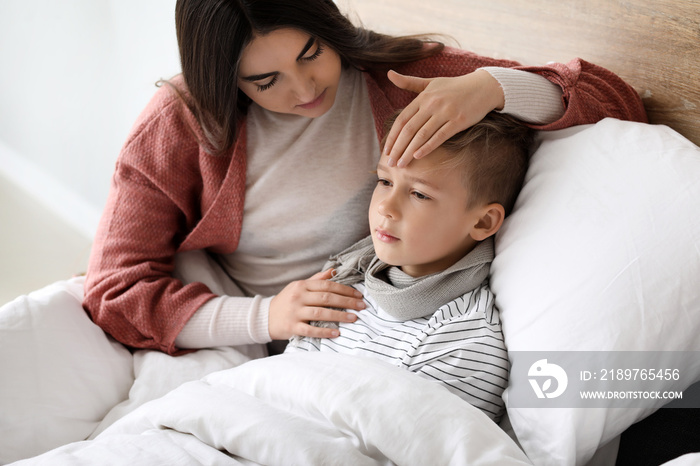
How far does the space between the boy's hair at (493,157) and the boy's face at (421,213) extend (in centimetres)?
2

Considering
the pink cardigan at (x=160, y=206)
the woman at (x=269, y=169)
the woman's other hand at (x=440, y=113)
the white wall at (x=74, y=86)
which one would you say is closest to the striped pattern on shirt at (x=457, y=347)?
the woman at (x=269, y=169)

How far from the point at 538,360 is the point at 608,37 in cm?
63

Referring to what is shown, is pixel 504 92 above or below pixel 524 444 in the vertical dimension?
above

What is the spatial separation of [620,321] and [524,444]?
0.71ft

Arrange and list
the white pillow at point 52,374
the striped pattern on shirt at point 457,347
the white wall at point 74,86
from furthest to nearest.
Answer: the white wall at point 74,86
the white pillow at point 52,374
the striped pattern on shirt at point 457,347

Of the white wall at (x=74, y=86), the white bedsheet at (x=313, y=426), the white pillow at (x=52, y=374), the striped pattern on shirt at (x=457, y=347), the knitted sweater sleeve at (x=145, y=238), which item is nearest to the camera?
the white bedsheet at (x=313, y=426)

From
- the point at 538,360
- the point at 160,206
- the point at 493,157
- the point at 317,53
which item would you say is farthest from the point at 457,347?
the point at 160,206

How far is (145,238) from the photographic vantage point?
1.21 metres

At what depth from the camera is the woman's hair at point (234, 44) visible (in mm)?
970

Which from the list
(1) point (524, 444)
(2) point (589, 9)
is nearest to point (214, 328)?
(1) point (524, 444)

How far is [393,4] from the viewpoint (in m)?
1.54

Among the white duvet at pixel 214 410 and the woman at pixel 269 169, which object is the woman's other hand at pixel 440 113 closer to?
the woman at pixel 269 169

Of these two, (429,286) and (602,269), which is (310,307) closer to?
(429,286)

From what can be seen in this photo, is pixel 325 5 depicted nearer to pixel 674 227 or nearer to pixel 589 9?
pixel 589 9
